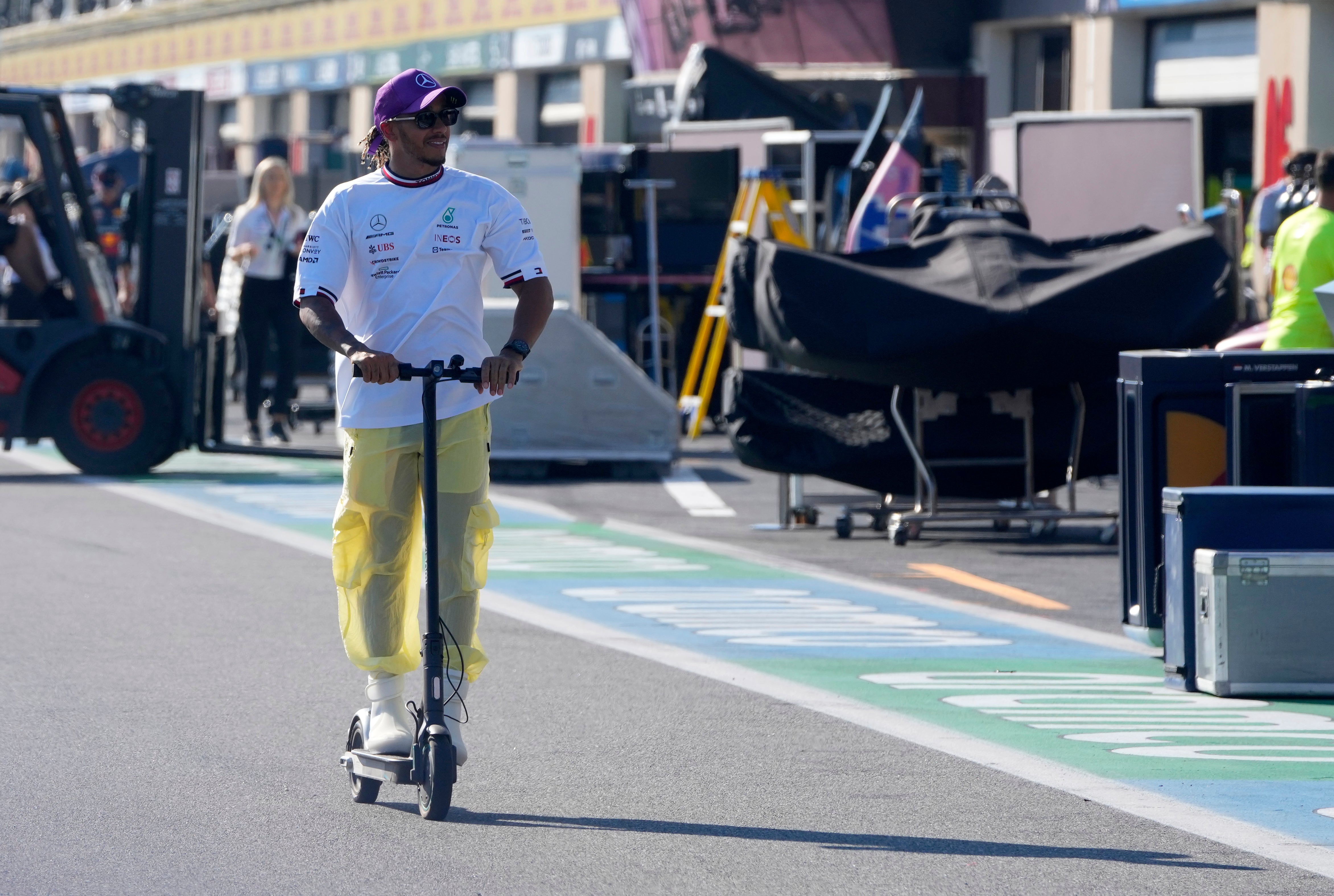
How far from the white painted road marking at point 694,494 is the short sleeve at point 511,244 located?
7.42m

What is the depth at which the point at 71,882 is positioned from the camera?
16.7 feet

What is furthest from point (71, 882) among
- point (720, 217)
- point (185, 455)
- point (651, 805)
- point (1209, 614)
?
point (720, 217)

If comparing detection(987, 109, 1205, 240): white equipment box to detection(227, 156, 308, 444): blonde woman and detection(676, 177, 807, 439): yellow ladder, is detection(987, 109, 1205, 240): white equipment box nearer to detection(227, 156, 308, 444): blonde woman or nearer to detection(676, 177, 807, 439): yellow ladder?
detection(676, 177, 807, 439): yellow ladder

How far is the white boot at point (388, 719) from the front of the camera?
583 cm

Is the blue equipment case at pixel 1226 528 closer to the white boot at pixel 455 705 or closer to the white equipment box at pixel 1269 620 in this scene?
the white equipment box at pixel 1269 620

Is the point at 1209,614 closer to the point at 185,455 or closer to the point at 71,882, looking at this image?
the point at 71,882

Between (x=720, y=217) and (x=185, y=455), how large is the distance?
5.09 metres

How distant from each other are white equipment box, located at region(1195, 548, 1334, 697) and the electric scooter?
278cm

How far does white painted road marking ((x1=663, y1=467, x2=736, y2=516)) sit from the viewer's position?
13.5 meters

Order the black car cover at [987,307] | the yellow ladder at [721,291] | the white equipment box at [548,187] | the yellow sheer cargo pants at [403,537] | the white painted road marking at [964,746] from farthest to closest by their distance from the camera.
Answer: the white equipment box at [548,187] < the yellow ladder at [721,291] < the black car cover at [987,307] < the yellow sheer cargo pants at [403,537] < the white painted road marking at [964,746]

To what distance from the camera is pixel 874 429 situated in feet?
39.6

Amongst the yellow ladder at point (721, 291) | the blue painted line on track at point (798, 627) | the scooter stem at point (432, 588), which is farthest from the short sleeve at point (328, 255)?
the yellow ladder at point (721, 291)

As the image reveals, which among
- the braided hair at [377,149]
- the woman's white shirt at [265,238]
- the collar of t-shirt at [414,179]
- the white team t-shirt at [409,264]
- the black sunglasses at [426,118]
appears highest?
the woman's white shirt at [265,238]

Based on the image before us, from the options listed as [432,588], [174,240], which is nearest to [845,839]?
[432,588]
